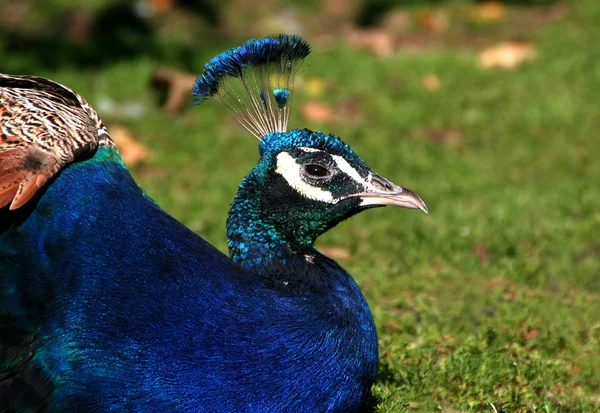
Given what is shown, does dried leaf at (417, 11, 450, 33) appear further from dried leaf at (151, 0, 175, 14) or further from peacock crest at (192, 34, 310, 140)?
peacock crest at (192, 34, 310, 140)

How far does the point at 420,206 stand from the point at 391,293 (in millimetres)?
1500

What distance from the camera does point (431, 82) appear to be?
7105 mm

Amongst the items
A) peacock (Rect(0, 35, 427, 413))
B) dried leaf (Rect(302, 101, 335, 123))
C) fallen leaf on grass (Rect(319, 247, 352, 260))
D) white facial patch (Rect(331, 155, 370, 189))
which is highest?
dried leaf (Rect(302, 101, 335, 123))

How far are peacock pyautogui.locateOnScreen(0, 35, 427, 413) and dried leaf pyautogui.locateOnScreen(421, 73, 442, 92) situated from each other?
4.48 metres

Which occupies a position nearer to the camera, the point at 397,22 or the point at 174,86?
the point at 174,86

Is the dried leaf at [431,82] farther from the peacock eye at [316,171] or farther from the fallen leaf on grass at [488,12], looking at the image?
the peacock eye at [316,171]

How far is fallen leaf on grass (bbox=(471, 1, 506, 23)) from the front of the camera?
337 inches

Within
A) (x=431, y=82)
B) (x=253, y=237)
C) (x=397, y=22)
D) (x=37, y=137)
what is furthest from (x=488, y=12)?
(x=37, y=137)

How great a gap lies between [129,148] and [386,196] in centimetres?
337

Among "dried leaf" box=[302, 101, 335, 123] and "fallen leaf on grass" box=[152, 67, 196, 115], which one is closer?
"fallen leaf on grass" box=[152, 67, 196, 115]

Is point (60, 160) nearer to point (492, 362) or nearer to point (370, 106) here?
point (492, 362)

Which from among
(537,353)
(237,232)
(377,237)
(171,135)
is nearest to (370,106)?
(171,135)

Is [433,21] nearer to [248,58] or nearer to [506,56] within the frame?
[506,56]

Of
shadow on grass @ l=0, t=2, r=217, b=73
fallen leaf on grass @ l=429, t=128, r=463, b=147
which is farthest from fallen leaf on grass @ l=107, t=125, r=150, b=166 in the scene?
fallen leaf on grass @ l=429, t=128, r=463, b=147
